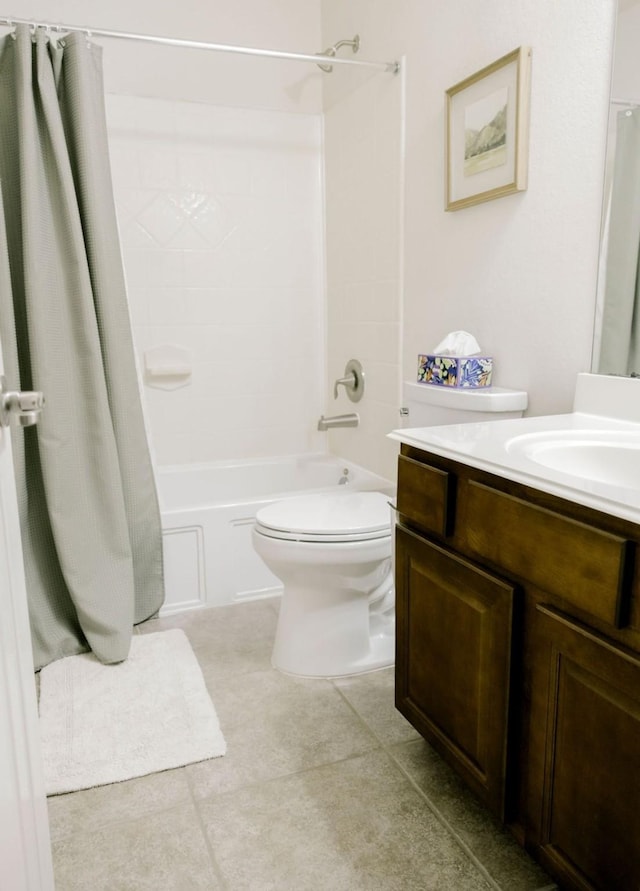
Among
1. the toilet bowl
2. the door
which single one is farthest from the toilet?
the door

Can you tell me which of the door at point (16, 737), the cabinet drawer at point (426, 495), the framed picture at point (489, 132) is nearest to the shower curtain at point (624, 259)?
the framed picture at point (489, 132)

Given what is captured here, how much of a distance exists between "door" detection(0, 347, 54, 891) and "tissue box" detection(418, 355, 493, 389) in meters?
1.18

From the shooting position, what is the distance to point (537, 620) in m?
A: 1.08

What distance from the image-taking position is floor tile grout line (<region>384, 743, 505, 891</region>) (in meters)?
1.28

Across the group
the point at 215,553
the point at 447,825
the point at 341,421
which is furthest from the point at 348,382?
the point at 447,825

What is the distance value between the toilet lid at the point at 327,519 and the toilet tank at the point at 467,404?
1.06ft

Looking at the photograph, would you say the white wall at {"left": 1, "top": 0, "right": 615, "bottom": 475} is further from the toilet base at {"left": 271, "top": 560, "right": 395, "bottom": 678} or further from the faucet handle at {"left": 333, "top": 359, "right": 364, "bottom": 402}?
the toilet base at {"left": 271, "top": 560, "right": 395, "bottom": 678}

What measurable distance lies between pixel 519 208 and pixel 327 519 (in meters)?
0.99

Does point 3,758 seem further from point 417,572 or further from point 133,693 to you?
point 133,693

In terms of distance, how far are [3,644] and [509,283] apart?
1.52 m

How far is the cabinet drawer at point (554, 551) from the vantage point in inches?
36.1

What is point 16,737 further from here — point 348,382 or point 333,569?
point 348,382

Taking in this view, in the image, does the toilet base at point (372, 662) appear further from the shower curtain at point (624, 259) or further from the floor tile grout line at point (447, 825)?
the shower curtain at point (624, 259)

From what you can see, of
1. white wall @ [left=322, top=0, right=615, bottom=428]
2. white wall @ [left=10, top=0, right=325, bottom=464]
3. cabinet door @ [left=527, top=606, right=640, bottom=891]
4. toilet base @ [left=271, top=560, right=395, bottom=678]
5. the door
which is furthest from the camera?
white wall @ [left=10, top=0, right=325, bottom=464]
